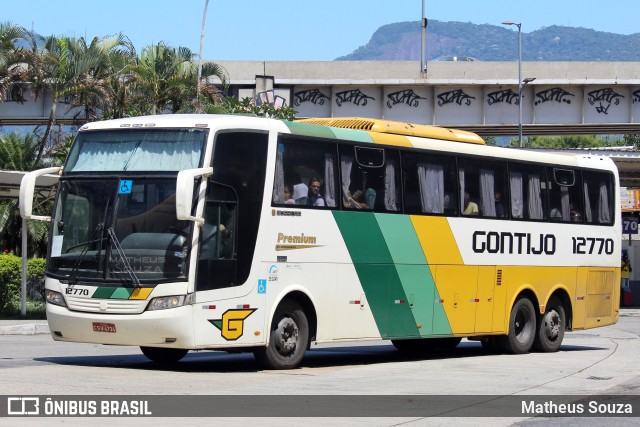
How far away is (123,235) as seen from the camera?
1441cm

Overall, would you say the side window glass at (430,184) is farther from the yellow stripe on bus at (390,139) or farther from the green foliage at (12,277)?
the green foliage at (12,277)

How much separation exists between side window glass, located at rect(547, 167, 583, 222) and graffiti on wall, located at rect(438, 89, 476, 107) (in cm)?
3260

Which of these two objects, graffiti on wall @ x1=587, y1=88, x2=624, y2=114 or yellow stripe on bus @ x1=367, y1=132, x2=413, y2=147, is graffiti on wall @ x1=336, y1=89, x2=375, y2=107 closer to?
graffiti on wall @ x1=587, y1=88, x2=624, y2=114

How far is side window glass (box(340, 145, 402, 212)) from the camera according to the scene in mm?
16562

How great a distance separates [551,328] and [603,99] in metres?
34.7

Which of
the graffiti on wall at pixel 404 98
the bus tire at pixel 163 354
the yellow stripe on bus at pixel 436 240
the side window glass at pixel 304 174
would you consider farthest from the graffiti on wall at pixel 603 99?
the bus tire at pixel 163 354

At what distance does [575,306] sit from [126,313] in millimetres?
10231

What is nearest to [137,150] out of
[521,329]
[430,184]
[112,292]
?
[112,292]

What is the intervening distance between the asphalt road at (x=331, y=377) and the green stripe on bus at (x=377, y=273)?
632 mm

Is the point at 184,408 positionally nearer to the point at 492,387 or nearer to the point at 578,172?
the point at 492,387

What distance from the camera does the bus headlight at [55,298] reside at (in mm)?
14797

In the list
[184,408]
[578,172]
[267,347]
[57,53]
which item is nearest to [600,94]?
[57,53]

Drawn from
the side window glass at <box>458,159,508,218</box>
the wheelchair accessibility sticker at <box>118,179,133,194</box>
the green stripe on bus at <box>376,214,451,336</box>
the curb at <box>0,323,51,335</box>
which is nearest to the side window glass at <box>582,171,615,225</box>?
the side window glass at <box>458,159,508,218</box>

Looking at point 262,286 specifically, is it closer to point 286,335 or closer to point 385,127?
point 286,335
